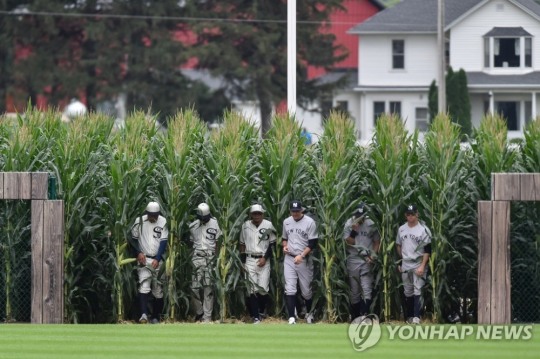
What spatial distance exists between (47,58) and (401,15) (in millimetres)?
17914

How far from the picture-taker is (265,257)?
59.4 feet

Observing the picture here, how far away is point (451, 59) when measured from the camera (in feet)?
207

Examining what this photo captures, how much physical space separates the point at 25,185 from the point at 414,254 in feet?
16.8

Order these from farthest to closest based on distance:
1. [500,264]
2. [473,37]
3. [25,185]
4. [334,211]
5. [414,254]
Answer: [473,37], [334,211], [414,254], [25,185], [500,264]

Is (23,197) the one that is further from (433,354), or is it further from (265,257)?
(433,354)

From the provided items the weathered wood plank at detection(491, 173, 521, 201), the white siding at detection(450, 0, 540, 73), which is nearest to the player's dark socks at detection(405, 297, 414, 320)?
the weathered wood plank at detection(491, 173, 521, 201)

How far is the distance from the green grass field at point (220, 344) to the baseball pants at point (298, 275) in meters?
1.16

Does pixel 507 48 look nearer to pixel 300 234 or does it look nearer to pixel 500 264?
pixel 300 234

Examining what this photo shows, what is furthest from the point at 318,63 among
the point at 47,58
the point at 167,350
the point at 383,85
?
the point at 167,350

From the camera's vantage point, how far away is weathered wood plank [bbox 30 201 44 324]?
56.4 feet

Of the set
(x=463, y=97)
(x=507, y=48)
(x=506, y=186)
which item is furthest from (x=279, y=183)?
(x=507, y=48)

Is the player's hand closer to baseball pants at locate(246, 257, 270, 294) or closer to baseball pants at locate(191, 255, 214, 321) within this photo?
baseball pants at locate(191, 255, 214, 321)

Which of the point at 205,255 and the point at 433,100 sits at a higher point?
the point at 433,100

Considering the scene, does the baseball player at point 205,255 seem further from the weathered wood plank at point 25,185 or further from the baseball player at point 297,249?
the weathered wood plank at point 25,185
